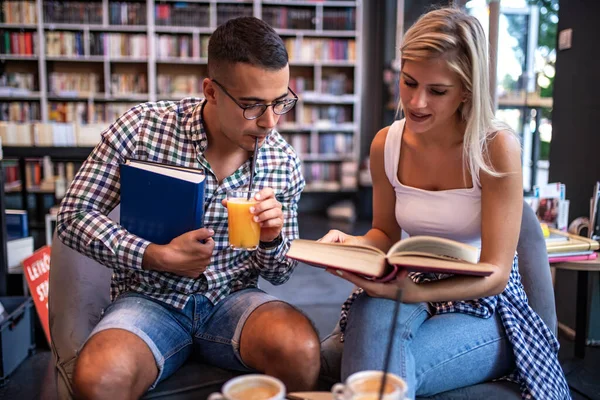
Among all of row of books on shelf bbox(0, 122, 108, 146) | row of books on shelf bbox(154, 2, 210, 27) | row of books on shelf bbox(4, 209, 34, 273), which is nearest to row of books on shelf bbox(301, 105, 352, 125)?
row of books on shelf bbox(154, 2, 210, 27)

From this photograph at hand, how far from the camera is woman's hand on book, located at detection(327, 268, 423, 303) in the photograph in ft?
3.81

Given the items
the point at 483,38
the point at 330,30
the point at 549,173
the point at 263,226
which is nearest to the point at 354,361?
the point at 263,226

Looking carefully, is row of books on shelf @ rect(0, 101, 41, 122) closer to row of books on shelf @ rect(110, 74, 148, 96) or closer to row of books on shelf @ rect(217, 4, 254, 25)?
row of books on shelf @ rect(110, 74, 148, 96)

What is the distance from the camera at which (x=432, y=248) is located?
1.07 metres

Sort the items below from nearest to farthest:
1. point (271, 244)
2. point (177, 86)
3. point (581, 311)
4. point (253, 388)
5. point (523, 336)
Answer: point (253, 388) → point (523, 336) → point (271, 244) → point (581, 311) → point (177, 86)

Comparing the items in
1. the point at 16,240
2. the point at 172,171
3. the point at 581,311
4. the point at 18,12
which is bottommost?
the point at 581,311

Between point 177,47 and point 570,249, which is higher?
point 177,47

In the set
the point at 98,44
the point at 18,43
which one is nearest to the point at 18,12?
the point at 18,43

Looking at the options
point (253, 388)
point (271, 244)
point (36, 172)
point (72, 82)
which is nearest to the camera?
point (253, 388)

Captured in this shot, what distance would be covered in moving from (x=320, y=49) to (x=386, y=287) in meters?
5.14

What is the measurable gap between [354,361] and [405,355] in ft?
0.36

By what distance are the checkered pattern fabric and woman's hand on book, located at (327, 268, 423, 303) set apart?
16 cm

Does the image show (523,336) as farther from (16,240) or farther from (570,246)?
(16,240)

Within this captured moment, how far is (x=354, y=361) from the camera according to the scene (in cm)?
115
